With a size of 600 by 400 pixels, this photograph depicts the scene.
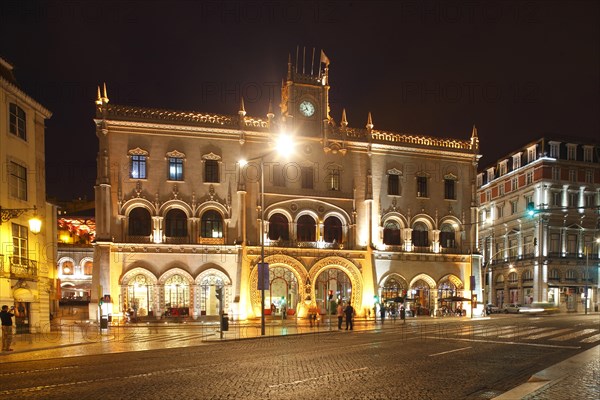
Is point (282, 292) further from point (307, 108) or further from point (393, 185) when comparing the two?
point (307, 108)

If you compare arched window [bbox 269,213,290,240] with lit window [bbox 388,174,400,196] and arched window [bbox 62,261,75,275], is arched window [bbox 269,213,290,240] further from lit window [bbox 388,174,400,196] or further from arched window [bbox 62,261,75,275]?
arched window [bbox 62,261,75,275]

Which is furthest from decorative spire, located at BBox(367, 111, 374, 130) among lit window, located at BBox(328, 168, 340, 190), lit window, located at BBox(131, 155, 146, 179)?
lit window, located at BBox(131, 155, 146, 179)

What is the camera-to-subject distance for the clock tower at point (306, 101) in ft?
157

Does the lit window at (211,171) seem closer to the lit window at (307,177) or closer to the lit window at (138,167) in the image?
the lit window at (138,167)

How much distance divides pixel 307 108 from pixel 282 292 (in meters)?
15.3

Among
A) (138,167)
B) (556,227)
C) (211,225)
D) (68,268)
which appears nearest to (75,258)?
(68,268)

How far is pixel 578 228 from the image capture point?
70312 mm

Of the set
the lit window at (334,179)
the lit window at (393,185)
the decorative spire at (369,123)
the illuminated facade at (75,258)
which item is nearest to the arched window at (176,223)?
the lit window at (334,179)

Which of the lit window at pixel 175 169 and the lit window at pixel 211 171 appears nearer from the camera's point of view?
the lit window at pixel 175 169

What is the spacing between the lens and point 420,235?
2010 inches

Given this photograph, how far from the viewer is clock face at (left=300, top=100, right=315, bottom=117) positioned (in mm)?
48344

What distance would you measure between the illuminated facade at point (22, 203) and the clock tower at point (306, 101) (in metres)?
20.3

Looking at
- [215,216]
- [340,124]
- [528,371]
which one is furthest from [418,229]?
[528,371]

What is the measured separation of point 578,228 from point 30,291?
62.3 metres
